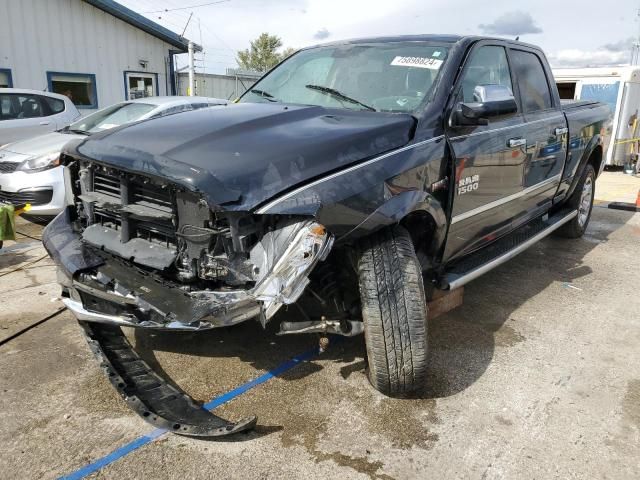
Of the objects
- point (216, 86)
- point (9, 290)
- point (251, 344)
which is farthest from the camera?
point (216, 86)

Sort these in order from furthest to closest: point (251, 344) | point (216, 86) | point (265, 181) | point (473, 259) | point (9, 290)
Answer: point (216, 86)
point (9, 290)
point (473, 259)
point (251, 344)
point (265, 181)

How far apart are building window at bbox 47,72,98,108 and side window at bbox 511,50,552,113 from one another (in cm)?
1198

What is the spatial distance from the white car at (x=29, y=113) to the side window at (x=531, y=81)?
773cm

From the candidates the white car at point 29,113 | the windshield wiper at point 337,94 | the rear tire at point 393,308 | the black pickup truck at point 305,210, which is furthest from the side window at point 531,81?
the white car at point 29,113

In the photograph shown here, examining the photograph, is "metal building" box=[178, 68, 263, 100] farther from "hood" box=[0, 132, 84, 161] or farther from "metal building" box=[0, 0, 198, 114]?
"hood" box=[0, 132, 84, 161]

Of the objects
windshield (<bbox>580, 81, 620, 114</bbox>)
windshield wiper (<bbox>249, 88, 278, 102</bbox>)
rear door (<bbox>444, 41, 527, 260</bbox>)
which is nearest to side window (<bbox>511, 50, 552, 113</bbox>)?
rear door (<bbox>444, 41, 527, 260</bbox>)

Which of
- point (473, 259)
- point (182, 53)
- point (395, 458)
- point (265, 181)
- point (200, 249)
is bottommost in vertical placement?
point (395, 458)

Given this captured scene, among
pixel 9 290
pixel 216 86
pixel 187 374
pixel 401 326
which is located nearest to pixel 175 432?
pixel 187 374

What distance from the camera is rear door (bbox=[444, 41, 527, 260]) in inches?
132

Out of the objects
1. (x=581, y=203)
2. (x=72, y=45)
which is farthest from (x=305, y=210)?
(x=72, y=45)

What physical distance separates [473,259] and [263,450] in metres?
2.08

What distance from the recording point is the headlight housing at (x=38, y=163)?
20.0ft

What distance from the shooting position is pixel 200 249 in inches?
98.7

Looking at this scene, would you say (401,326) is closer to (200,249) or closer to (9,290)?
(200,249)
